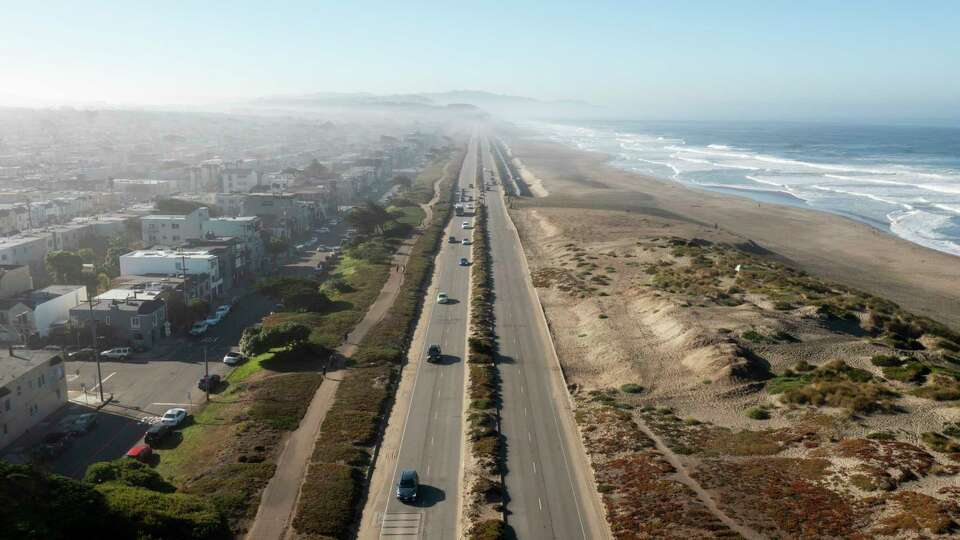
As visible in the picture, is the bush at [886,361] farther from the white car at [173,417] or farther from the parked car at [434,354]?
the white car at [173,417]

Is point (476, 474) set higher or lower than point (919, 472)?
lower

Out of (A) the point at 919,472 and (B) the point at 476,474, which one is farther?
(B) the point at 476,474

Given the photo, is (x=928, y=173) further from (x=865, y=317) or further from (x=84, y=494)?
(x=84, y=494)

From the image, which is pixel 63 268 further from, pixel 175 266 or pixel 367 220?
pixel 367 220

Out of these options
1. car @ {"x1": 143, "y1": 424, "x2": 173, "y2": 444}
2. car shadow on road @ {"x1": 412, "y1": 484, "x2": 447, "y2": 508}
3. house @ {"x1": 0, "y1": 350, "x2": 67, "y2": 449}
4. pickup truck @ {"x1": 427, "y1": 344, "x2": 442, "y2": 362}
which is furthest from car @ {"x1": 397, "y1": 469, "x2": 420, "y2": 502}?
house @ {"x1": 0, "y1": 350, "x2": 67, "y2": 449}

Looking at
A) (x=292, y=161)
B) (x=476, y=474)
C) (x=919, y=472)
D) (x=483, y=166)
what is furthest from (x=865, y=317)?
(x=292, y=161)

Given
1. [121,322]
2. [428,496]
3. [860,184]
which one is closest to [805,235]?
[860,184]

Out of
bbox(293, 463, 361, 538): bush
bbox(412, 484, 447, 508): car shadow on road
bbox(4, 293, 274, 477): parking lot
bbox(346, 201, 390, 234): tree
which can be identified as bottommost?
bbox(4, 293, 274, 477): parking lot

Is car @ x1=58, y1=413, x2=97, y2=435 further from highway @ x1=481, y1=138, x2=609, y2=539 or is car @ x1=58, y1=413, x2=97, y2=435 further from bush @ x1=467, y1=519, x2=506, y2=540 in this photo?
bush @ x1=467, y1=519, x2=506, y2=540
